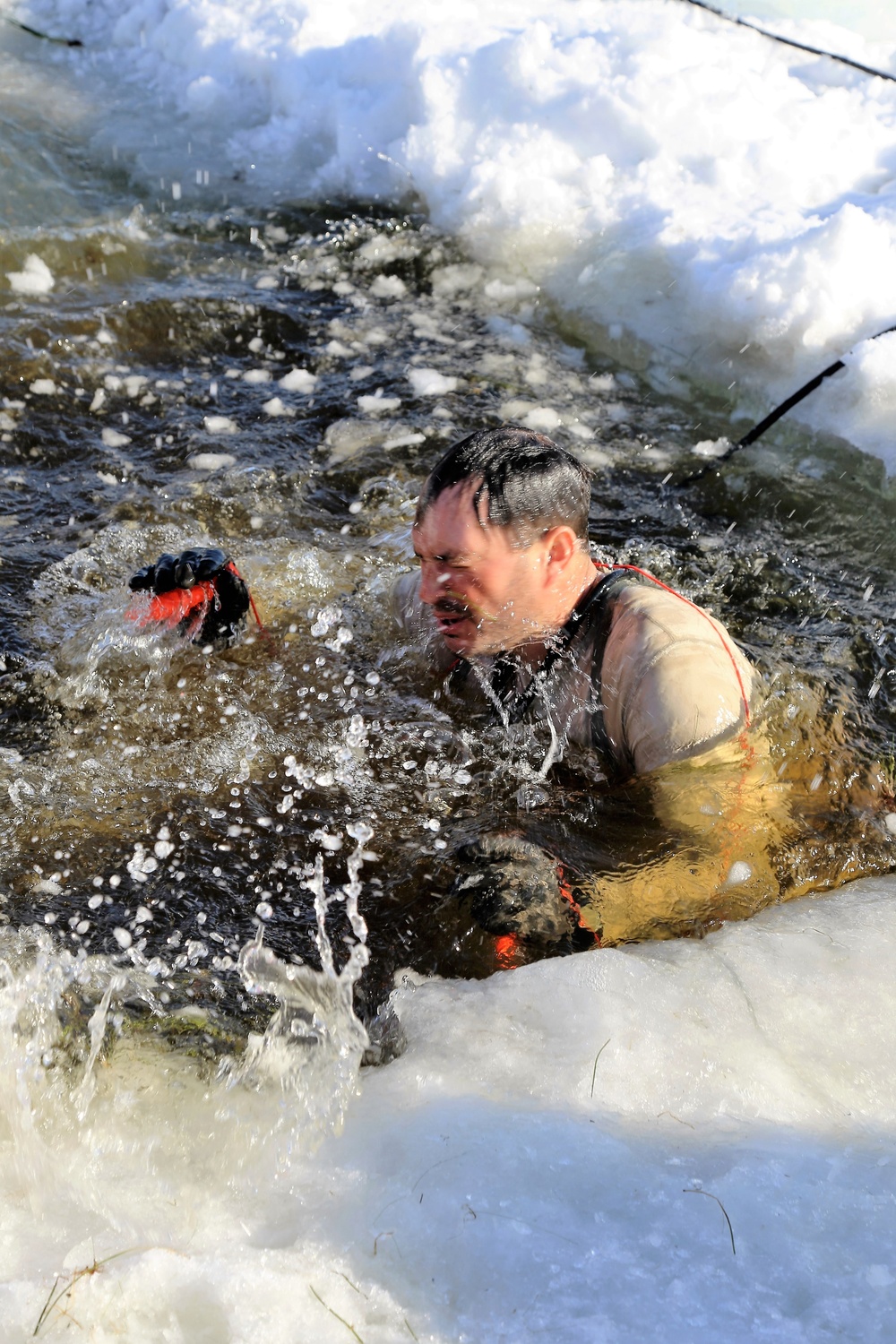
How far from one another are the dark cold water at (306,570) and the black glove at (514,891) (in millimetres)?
71

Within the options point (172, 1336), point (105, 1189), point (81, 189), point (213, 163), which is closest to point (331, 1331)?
point (172, 1336)

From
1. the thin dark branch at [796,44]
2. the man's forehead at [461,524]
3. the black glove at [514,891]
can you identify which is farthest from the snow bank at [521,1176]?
the thin dark branch at [796,44]

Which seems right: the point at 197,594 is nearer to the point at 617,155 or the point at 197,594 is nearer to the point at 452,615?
the point at 452,615

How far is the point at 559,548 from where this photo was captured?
2.76 meters

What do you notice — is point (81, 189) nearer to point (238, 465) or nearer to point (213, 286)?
point (213, 286)

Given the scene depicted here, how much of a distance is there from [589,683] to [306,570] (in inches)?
58.6

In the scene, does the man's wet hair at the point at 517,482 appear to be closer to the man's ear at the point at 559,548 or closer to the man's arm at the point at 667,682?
the man's ear at the point at 559,548

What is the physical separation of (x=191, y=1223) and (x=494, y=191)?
18.7ft

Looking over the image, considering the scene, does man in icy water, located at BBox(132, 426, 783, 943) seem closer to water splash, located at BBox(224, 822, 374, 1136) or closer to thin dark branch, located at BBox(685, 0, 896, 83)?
water splash, located at BBox(224, 822, 374, 1136)

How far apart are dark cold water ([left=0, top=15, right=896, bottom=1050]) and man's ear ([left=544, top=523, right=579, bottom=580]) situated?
59 centimetres

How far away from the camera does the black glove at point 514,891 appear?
8.30ft

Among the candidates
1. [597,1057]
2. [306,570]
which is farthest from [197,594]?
[597,1057]

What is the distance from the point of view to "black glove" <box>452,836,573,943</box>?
2.53 m

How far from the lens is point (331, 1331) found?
5.34 ft
